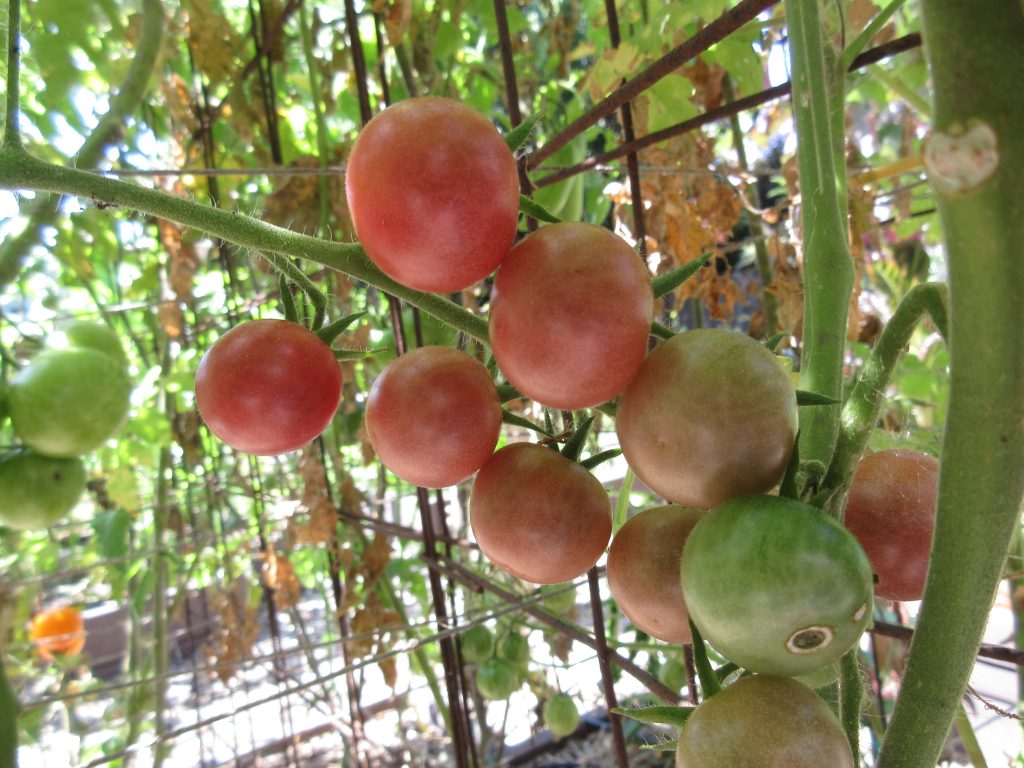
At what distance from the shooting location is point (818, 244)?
0.37 m

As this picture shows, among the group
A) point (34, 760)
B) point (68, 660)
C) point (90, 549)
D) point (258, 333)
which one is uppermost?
point (258, 333)

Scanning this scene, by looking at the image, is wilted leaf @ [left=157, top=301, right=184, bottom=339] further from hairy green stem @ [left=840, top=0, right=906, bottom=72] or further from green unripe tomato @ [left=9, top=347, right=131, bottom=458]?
hairy green stem @ [left=840, top=0, right=906, bottom=72]

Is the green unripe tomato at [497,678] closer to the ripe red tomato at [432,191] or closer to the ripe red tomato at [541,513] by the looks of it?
the ripe red tomato at [541,513]

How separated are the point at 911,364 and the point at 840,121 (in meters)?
1.01

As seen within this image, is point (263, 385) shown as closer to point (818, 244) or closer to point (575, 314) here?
point (575, 314)

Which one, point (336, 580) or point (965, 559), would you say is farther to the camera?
point (336, 580)

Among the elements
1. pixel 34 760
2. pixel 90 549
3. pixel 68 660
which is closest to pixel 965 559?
pixel 90 549

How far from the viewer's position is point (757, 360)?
0.29m

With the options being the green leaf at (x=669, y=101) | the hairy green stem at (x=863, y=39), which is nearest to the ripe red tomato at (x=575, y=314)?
the hairy green stem at (x=863, y=39)

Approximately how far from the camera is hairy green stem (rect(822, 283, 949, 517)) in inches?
11.6

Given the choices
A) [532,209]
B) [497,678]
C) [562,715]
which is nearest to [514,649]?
[497,678]

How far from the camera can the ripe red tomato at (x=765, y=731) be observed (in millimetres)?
265

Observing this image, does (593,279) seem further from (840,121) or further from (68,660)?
(68,660)

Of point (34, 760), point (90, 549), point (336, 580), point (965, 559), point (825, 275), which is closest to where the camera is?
point (965, 559)
